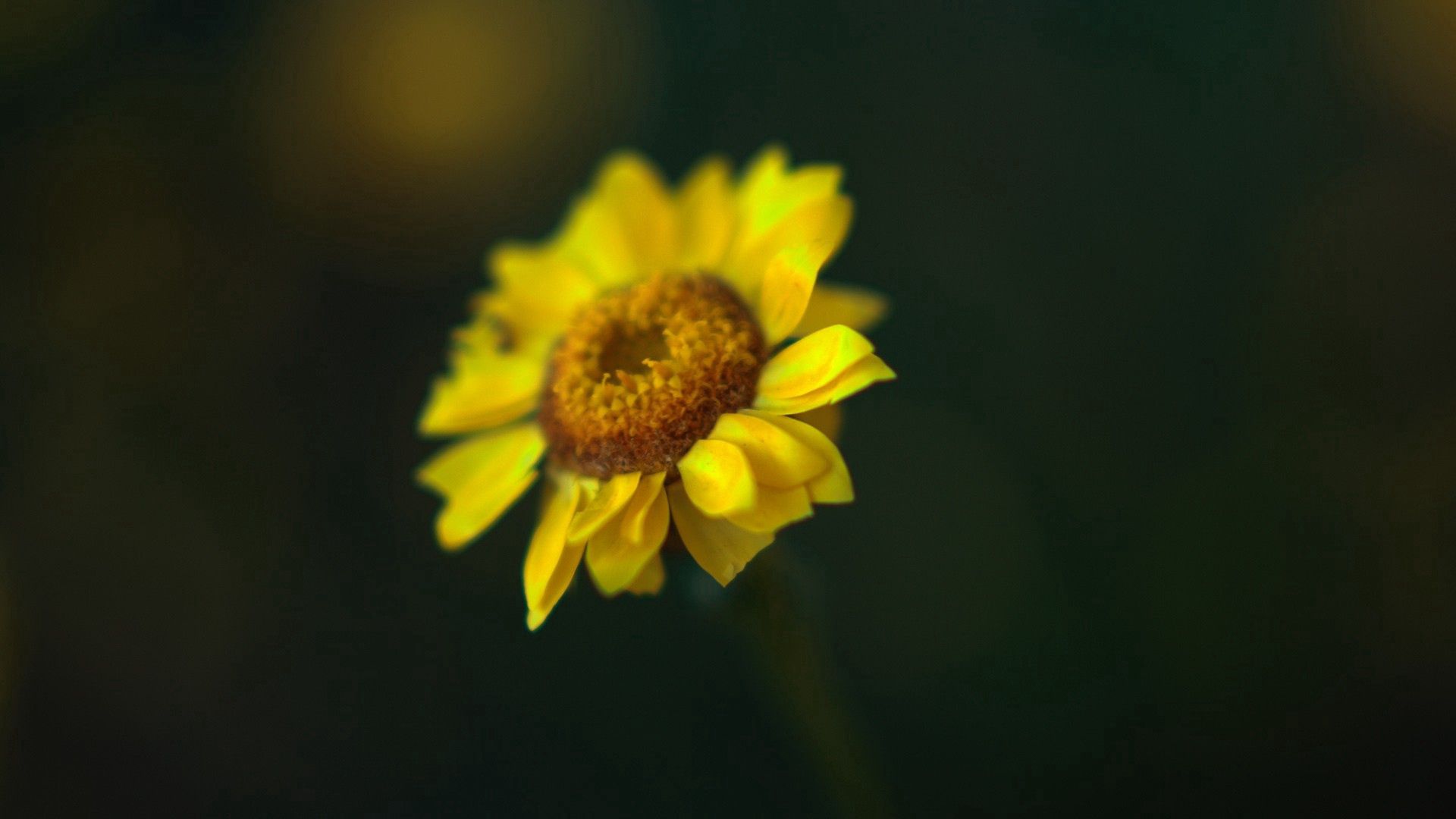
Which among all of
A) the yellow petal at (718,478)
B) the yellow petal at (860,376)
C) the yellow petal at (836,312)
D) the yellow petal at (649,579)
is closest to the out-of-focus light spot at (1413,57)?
the yellow petal at (836,312)

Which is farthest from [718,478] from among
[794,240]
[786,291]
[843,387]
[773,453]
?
[794,240]

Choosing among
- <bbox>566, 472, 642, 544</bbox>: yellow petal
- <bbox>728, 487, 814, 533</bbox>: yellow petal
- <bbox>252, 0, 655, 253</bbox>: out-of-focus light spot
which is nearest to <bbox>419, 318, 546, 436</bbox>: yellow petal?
<bbox>566, 472, 642, 544</bbox>: yellow petal

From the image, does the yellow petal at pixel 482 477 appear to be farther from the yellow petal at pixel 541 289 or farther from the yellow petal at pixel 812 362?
the yellow petal at pixel 812 362

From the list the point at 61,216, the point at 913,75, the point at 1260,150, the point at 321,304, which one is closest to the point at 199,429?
the point at 321,304

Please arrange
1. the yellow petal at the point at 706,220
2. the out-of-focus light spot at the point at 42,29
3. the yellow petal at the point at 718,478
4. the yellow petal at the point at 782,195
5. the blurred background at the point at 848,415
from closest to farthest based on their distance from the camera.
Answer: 1. the yellow petal at the point at 718,478
2. the yellow petal at the point at 782,195
3. the yellow petal at the point at 706,220
4. the blurred background at the point at 848,415
5. the out-of-focus light spot at the point at 42,29

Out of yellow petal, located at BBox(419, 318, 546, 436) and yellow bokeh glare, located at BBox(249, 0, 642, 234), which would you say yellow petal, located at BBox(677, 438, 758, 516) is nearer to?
yellow petal, located at BBox(419, 318, 546, 436)

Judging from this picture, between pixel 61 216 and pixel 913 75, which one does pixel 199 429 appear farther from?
pixel 913 75
